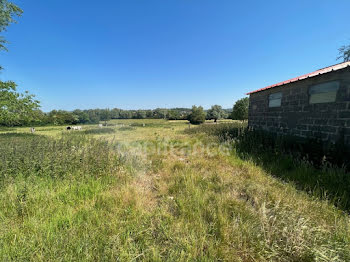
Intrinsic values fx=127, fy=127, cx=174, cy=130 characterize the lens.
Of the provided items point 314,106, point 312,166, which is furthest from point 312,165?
point 314,106

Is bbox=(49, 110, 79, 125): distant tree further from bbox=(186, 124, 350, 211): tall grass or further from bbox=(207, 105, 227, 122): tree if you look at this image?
bbox=(207, 105, 227, 122): tree

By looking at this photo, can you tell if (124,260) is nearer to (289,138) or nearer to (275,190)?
(275,190)

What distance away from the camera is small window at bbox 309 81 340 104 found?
3.73 m

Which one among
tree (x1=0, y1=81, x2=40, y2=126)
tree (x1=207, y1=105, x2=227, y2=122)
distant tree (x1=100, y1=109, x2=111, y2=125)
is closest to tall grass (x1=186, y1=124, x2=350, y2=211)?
distant tree (x1=100, y1=109, x2=111, y2=125)

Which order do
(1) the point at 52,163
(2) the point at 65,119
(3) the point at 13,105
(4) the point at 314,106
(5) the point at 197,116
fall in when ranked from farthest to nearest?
1. (5) the point at 197,116
2. (2) the point at 65,119
3. (3) the point at 13,105
4. (4) the point at 314,106
5. (1) the point at 52,163

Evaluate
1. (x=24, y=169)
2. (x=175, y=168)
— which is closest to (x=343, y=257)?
(x=175, y=168)

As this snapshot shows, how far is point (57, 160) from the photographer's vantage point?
2.88 meters

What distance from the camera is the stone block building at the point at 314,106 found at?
11.6 feet

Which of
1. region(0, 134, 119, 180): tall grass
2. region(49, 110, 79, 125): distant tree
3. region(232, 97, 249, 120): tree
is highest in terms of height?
region(232, 97, 249, 120): tree

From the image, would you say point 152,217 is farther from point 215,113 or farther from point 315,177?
point 215,113

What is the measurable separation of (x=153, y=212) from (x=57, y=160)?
2586mm

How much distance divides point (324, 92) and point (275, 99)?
6.71 feet

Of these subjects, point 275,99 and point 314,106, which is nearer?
point 314,106

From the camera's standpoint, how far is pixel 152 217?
1.82 metres
